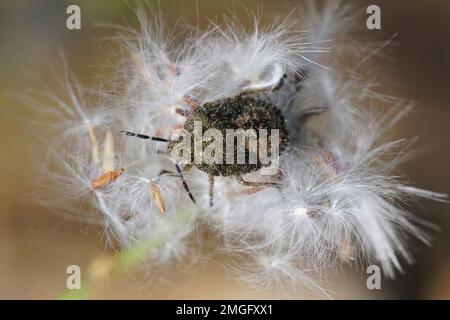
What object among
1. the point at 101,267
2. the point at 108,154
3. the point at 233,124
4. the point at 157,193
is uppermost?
the point at 233,124

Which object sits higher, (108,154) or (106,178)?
(108,154)

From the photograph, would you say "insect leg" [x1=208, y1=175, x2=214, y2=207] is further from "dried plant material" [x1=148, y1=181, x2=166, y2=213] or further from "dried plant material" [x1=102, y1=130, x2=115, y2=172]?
"dried plant material" [x1=102, y1=130, x2=115, y2=172]

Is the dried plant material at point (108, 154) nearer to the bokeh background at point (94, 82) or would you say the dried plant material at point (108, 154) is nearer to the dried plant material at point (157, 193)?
the dried plant material at point (157, 193)

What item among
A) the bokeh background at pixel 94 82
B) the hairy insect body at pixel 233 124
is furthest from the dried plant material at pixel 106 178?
the bokeh background at pixel 94 82

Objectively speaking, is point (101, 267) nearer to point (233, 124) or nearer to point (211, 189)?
point (211, 189)

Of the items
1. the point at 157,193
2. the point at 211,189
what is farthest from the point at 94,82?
the point at 211,189

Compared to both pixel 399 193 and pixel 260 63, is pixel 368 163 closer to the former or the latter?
pixel 399 193

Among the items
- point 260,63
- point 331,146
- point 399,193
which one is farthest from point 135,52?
point 399,193
